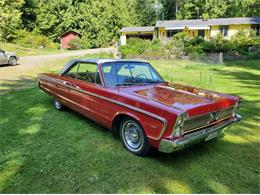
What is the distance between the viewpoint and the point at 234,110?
16.4 feet

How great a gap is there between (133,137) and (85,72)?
2206 millimetres

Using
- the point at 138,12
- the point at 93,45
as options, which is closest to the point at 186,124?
the point at 93,45

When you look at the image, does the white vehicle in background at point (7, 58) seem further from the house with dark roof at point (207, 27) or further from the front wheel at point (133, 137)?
the house with dark roof at point (207, 27)

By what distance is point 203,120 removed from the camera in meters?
4.23

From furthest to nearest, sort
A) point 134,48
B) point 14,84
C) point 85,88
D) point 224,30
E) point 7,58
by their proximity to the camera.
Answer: point 224,30 → point 134,48 → point 7,58 → point 14,84 → point 85,88

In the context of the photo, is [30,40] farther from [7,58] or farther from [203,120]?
[203,120]

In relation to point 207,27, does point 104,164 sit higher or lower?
lower

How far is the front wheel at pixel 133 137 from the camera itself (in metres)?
4.34

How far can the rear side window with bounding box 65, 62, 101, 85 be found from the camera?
215 inches

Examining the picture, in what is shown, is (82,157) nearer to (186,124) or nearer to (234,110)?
(186,124)

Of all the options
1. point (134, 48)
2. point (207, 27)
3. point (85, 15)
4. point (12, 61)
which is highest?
point (85, 15)

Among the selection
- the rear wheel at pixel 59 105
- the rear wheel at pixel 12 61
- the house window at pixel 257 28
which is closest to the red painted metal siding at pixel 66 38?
the rear wheel at pixel 12 61

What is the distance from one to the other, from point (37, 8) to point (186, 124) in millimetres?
47729

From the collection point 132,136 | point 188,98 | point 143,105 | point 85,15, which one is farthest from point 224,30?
point 143,105
